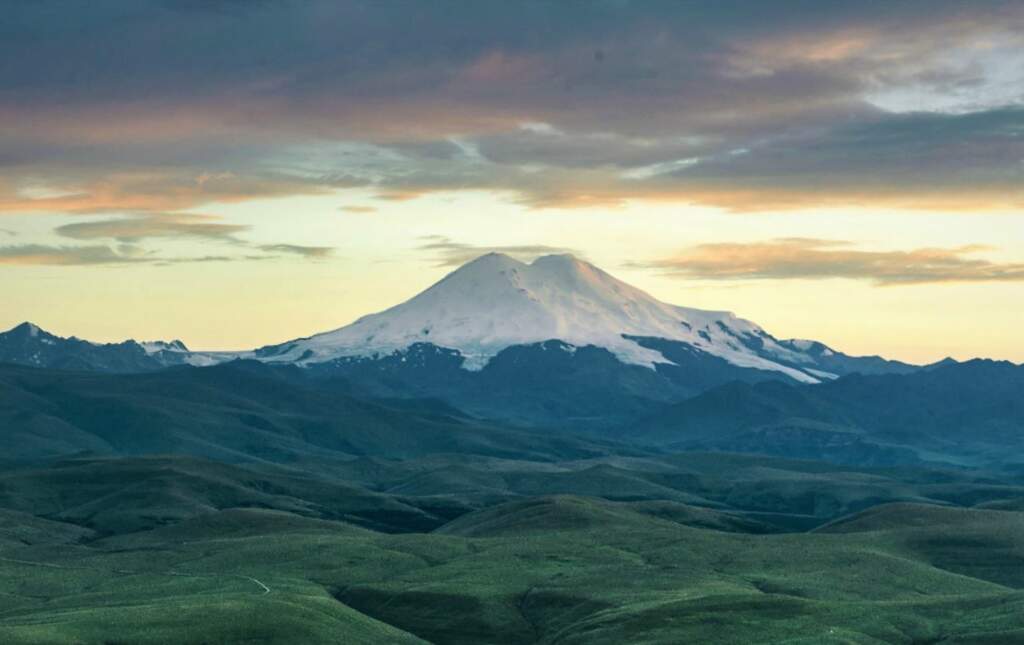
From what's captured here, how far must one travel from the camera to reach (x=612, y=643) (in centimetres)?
18588

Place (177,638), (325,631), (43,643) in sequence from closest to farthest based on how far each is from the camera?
(43,643) < (177,638) < (325,631)

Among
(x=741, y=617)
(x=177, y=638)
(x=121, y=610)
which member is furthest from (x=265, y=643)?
(x=741, y=617)

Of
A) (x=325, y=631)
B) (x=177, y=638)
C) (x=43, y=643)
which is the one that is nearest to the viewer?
(x=43, y=643)

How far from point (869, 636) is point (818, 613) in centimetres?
1310

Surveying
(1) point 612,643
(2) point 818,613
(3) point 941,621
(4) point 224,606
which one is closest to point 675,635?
(1) point 612,643

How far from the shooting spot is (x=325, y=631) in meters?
189

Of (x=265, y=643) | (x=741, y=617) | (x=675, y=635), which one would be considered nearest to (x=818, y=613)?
(x=741, y=617)

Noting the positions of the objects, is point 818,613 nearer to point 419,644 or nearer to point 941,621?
point 941,621

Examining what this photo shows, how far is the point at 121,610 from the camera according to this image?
193000 millimetres

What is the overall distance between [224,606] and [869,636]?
250 ft

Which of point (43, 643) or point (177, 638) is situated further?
point (177, 638)

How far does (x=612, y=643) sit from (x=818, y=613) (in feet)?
93.5

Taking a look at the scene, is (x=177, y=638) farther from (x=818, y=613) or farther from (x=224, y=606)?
(x=818, y=613)

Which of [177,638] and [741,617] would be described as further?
[741,617]
